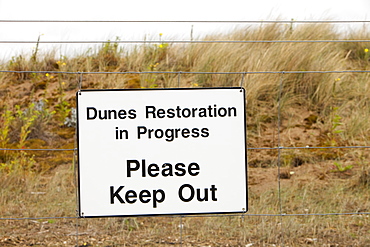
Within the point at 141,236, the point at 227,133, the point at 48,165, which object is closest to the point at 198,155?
the point at 227,133

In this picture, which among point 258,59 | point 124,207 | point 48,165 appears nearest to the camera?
point 124,207

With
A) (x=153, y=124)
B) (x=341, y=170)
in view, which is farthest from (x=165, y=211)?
(x=341, y=170)

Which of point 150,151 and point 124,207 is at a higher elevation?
point 150,151

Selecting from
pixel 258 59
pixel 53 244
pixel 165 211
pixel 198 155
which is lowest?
pixel 53 244

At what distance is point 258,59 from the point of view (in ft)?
24.0

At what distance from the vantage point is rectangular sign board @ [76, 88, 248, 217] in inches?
132

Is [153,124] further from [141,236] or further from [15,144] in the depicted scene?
[15,144]

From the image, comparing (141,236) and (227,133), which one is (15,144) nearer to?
(141,236)

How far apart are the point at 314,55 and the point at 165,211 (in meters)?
4.77

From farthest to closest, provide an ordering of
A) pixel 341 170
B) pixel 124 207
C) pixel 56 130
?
pixel 56 130, pixel 341 170, pixel 124 207

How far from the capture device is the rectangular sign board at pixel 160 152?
11.0ft

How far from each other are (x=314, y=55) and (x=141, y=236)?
163 inches

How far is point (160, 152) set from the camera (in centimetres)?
337

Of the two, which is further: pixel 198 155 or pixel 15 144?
pixel 15 144
